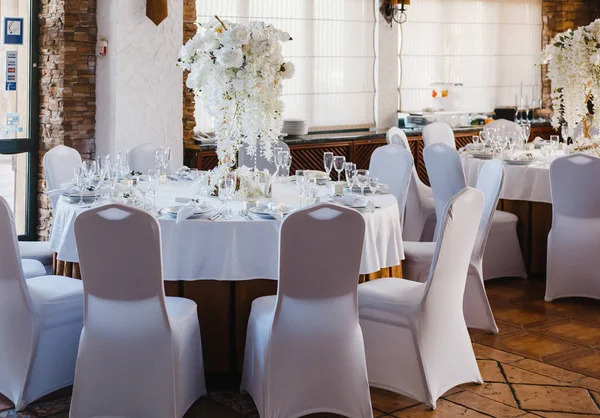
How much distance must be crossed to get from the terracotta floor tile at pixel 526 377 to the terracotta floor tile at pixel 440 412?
51 cm

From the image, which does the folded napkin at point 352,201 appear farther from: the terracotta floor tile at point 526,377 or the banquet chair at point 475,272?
the terracotta floor tile at point 526,377

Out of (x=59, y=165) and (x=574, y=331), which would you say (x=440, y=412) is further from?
(x=59, y=165)

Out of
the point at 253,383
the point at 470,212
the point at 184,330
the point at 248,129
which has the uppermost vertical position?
the point at 248,129

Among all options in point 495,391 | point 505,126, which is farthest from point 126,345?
point 505,126

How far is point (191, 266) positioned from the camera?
430 centimetres

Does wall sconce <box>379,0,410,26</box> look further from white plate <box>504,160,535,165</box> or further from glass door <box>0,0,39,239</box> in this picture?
glass door <box>0,0,39,239</box>

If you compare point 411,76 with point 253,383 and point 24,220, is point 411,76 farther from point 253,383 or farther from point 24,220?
point 253,383

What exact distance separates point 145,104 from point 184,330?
3.65 m

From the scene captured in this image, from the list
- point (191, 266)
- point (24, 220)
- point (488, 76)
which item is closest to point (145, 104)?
point (24, 220)

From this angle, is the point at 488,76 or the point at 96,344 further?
the point at 488,76

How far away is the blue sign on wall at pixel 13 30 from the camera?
286 inches

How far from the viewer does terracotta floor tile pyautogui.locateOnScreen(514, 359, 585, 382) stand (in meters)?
4.68

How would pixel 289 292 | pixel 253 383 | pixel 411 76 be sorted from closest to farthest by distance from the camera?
1. pixel 289 292
2. pixel 253 383
3. pixel 411 76

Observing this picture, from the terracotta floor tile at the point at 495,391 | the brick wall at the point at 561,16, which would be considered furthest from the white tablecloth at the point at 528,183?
the brick wall at the point at 561,16
